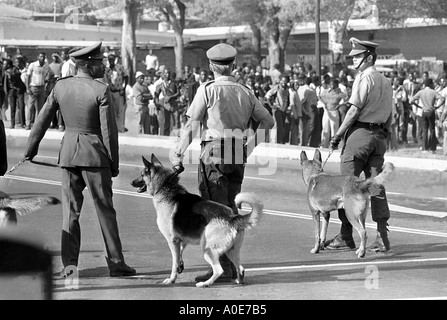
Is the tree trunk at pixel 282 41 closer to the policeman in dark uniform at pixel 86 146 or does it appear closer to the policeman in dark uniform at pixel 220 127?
the policeman in dark uniform at pixel 220 127

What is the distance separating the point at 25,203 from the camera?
730cm

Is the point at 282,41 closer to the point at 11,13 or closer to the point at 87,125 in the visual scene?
the point at 11,13

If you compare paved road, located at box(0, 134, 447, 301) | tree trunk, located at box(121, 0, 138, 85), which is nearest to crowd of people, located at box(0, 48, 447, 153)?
paved road, located at box(0, 134, 447, 301)

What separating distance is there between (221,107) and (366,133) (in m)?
2.27

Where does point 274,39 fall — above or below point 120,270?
below

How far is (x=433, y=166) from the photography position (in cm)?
1953

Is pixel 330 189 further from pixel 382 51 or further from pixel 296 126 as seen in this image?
pixel 382 51

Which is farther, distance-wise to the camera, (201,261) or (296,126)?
(296,126)

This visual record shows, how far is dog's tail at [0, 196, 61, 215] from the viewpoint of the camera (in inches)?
284

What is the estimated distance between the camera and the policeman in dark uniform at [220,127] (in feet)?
26.5

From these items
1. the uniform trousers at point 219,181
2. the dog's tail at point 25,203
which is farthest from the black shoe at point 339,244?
the dog's tail at point 25,203

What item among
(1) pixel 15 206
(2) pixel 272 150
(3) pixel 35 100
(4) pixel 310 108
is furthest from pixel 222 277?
(3) pixel 35 100
